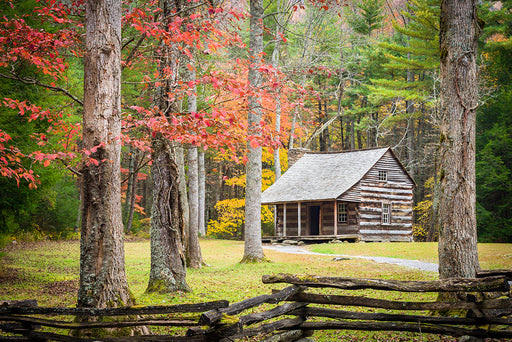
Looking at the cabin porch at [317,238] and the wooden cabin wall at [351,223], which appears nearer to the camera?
the cabin porch at [317,238]

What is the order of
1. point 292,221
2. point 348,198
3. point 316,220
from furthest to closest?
point 316,220 → point 292,221 → point 348,198

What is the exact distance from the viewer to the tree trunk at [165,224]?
8.84 m

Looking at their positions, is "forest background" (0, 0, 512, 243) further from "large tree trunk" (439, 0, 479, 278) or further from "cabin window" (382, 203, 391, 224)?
"cabin window" (382, 203, 391, 224)

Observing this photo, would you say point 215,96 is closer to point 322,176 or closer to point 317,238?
point 317,238

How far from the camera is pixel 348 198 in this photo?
2675cm

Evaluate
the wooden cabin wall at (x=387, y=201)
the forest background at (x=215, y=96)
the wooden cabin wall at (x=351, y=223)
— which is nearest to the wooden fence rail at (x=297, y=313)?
the forest background at (x=215, y=96)

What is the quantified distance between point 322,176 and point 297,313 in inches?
945

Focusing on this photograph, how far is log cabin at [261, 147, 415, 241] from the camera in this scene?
2733 centimetres

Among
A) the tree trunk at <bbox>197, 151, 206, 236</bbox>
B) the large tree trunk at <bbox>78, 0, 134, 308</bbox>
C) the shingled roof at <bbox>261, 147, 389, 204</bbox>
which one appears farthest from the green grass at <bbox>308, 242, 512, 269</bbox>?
the tree trunk at <bbox>197, 151, 206, 236</bbox>

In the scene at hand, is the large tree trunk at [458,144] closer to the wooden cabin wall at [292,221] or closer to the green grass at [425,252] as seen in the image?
the green grass at [425,252]

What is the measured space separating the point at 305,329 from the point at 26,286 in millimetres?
7138

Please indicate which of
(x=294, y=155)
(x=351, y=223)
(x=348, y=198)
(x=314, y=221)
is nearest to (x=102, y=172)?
(x=348, y=198)

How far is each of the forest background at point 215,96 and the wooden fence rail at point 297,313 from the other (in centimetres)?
199

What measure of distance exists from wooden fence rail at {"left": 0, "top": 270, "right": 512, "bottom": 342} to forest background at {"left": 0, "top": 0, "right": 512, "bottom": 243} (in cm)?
199
